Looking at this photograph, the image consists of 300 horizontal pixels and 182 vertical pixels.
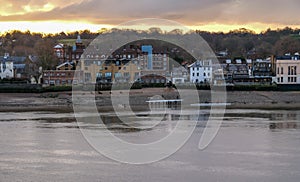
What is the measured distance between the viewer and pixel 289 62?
72.7 meters

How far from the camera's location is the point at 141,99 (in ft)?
179

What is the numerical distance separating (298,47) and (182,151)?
80.8 metres

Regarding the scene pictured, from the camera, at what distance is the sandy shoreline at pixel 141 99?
164 feet

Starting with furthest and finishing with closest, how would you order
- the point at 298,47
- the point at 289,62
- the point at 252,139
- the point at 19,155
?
the point at 298,47
the point at 289,62
the point at 252,139
the point at 19,155

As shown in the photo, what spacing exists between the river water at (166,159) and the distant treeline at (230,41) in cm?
7073

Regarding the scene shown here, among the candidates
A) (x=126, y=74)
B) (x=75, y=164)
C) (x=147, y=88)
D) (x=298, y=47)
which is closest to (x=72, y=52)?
(x=126, y=74)

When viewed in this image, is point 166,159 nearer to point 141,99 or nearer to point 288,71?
point 141,99

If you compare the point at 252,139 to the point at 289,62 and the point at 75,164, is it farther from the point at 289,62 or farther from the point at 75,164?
the point at 289,62

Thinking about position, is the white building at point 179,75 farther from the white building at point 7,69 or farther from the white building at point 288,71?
the white building at point 7,69

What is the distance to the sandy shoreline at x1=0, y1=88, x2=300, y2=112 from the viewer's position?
4995 centimetres

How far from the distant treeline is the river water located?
2785 inches

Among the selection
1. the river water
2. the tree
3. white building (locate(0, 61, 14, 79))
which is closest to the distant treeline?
the tree

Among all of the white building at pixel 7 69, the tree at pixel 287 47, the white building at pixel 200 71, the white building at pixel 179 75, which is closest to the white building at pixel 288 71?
the white building at pixel 200 71

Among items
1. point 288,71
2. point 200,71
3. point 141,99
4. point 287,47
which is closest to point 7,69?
point 200,71
